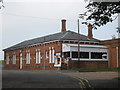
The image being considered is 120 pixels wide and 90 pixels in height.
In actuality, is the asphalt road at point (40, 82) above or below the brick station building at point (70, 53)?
below

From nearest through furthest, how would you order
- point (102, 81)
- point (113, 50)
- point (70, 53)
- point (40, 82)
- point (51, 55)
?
point (40, 82)
point (102, 81)
point (70, 53)
point (113, 50)
point (51, 55)

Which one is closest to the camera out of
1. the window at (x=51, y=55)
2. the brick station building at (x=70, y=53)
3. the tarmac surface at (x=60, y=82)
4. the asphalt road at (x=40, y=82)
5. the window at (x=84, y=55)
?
the asphalt road at (x=40, y=82)

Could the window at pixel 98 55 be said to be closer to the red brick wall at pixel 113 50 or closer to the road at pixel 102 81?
the red brick wall at pixel 113 50

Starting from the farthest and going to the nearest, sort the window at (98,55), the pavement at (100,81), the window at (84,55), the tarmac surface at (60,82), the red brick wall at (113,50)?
the window at (98,55) → the red brick wall at (113,50) → the window at (84,55) → the pavement at (100,81) → the tarmac surface at (60,82)

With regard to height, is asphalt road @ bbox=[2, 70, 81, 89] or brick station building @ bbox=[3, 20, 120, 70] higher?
brick station building @ bbox=[3, 20, 120, 70]

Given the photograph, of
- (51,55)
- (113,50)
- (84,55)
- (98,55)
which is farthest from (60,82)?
(113,50)

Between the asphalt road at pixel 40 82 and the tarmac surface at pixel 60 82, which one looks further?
the tarmac surface at pixel 60 82

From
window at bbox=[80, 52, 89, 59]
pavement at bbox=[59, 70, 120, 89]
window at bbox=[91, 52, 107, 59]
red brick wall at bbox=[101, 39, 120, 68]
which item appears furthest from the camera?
window at bbox=[91, 52, 107, 59]

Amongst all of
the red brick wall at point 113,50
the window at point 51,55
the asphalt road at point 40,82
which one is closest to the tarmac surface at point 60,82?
the asphalt road at point 40,82

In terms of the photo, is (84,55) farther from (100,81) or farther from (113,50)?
(100,81)

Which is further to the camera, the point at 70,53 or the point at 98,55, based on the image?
the point at 98,55

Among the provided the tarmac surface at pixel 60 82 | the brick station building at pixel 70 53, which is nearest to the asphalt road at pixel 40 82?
the tarmac surface at pixel 60 82

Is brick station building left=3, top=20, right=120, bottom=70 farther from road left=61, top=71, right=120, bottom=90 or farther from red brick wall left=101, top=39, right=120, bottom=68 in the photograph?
road left=61, top=71, right=120, bottom=90

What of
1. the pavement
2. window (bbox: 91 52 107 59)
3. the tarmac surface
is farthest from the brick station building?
the tarmac surface
